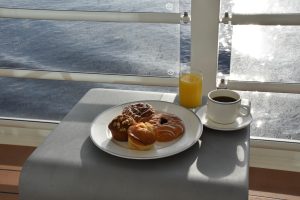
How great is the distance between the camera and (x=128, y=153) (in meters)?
0.94

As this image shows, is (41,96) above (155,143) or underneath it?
underneath

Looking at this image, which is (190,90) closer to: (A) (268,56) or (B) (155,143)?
(B) (155,143)

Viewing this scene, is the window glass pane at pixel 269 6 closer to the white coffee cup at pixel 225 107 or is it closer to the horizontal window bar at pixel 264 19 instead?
the horizontal window bar at pixel 264 19

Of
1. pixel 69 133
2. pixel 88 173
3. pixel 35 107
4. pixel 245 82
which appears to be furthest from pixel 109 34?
pixel 88 173

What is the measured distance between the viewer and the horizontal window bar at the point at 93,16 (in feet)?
→ 5.14

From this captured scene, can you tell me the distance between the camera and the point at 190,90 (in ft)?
3.84

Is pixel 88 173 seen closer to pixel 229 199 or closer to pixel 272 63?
pixel 229 199

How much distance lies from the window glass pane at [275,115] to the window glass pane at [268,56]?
0.31 feet

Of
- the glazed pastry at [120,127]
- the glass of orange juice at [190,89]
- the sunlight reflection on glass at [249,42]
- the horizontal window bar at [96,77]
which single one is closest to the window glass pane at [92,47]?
the sunlight reflection on glass at [249,42]

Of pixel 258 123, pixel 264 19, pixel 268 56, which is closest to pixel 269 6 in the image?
pixel 268 56

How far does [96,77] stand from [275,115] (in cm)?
84

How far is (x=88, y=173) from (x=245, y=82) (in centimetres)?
88

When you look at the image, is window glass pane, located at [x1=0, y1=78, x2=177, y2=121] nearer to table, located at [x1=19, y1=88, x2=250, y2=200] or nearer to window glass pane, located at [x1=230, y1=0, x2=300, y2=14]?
window glass pane, located at [x1=230, y1=0, x2=300, y2=14]

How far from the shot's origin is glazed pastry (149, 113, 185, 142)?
0.99m
